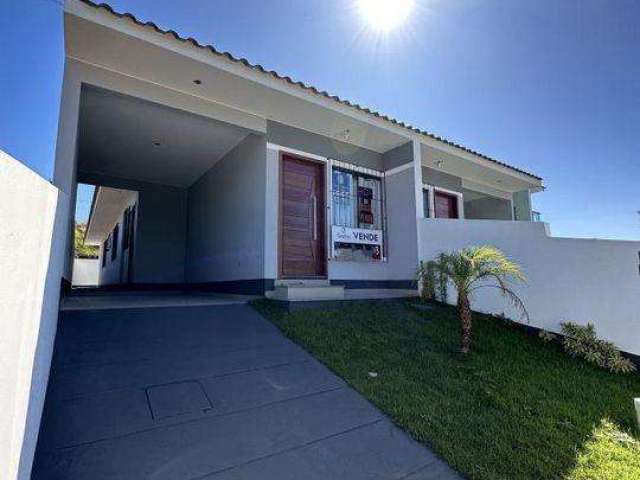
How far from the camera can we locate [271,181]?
23.0 feet

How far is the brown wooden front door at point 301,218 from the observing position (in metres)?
7.18

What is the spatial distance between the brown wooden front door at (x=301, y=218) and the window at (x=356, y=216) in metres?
0.35

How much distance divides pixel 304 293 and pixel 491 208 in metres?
9.50

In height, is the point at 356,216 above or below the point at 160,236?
above

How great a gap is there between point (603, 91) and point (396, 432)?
8849 millimetres

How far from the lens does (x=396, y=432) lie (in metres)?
2.79

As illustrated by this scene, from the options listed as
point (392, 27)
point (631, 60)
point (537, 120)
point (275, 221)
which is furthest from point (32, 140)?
point (631, 60)

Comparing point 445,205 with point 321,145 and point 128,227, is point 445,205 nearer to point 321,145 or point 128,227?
point 321,145

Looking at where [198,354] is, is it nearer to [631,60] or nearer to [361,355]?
[361,355]

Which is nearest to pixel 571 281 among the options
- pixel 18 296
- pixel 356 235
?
pixel 356 235

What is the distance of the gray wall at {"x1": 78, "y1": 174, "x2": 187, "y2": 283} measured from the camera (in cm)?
1030

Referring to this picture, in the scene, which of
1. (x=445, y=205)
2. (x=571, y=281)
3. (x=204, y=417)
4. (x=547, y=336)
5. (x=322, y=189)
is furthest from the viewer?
(x=445, y=205)

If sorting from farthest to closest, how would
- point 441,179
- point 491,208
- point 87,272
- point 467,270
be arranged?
1. point 87,272
2. point 491,208
3. point 441,179
4. point 467,270

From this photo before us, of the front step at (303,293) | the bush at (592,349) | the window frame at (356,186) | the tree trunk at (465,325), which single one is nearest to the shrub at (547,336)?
the bush at (592,349)
